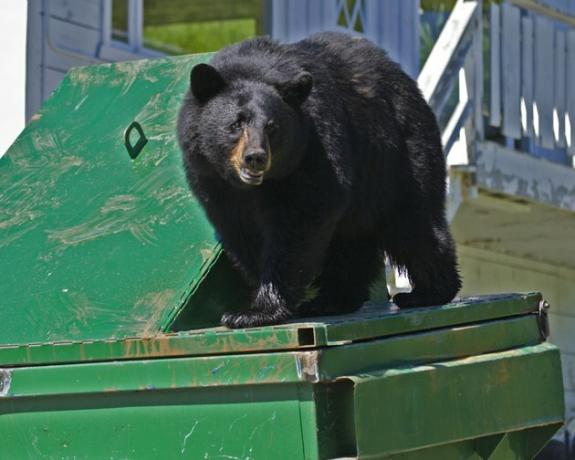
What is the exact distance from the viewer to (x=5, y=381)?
430 centimetres

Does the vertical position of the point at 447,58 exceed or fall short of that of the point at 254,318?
it exceeds it

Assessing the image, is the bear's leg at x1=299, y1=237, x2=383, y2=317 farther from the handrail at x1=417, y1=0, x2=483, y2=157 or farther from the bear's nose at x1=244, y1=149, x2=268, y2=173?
the handrail at x1=417, y1=0, x2=483, y2=157

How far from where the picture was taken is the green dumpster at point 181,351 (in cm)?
384

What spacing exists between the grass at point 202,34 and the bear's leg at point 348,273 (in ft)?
15.9

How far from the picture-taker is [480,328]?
4398 mm

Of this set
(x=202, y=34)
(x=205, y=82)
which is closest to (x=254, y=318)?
(x=205, y=82)

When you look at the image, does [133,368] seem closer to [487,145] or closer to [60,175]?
[60,175]

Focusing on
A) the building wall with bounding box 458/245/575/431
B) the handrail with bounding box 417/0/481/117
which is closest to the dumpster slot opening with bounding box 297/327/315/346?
the handrail with bounding box 417/0/481/117

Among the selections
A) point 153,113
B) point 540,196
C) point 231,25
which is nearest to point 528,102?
point 540,196

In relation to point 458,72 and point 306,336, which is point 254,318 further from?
point 458,72

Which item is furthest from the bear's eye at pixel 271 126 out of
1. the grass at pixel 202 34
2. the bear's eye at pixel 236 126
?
the grass at pixel 202 34

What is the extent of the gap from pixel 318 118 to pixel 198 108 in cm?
43

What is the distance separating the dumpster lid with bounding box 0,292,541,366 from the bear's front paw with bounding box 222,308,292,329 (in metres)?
0.06

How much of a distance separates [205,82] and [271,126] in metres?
0.31
